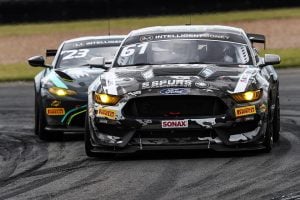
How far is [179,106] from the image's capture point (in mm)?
9062

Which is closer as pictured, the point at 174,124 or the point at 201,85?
the point at 174,124

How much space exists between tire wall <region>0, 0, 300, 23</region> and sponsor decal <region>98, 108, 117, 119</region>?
85.7ft

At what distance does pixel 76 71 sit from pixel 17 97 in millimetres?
6335

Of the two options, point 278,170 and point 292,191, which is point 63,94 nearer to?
point 278,170

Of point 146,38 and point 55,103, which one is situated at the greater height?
point 146,38

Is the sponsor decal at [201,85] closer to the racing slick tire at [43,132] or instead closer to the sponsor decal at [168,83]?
the sponsor decal at [168,83]

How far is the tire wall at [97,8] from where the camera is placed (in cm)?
3547

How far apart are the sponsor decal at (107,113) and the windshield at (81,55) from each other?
3552 mm

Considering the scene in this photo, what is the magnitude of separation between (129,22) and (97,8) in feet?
5.64

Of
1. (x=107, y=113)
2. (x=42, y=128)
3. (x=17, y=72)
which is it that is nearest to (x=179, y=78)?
(x=107, y=113)

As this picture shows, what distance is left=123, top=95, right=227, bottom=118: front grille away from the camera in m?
9.05

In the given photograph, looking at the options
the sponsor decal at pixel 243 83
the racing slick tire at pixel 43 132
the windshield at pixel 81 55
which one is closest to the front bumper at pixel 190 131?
the sponsor decal at pixel 243 83

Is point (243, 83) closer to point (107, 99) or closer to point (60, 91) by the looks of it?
point (107, 99)

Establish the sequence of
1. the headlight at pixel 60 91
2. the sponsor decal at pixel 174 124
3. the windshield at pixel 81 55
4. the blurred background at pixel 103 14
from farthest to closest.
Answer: the blurred background at pixel 103 14, the windshield at pixel 81 55, the headlight at pixel 60 91, the sponsor decal at pixel 174 124
